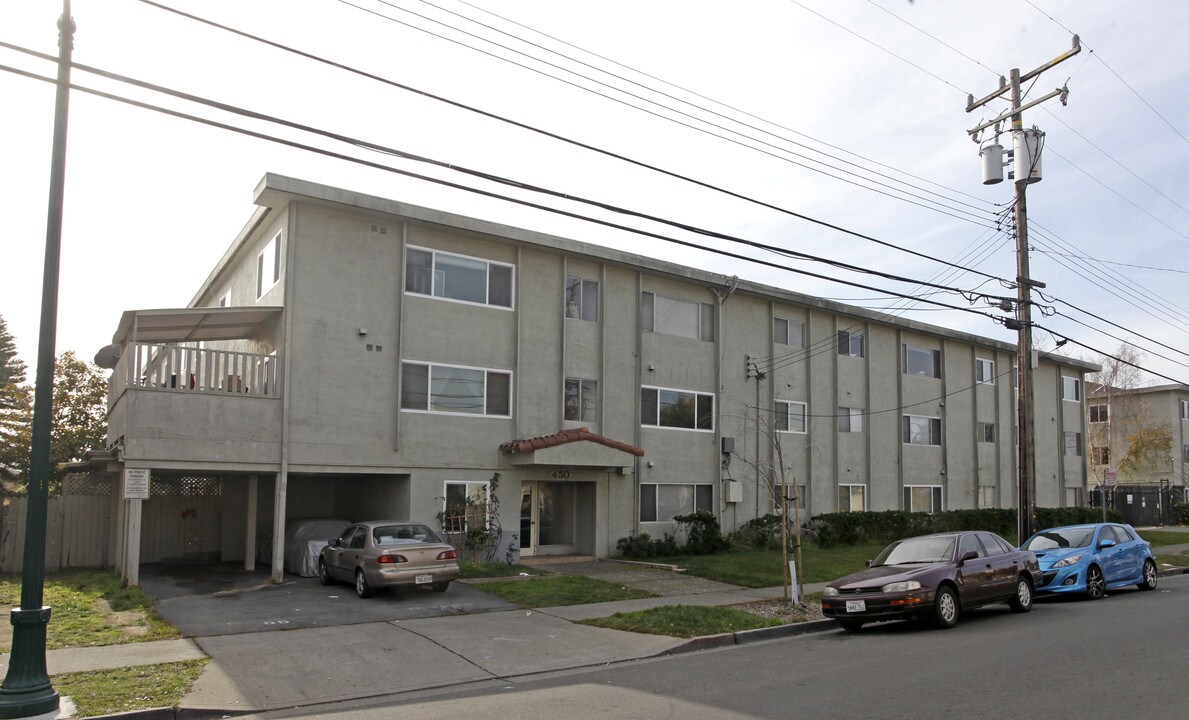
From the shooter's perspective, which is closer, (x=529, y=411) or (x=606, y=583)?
(x=606, y=583)

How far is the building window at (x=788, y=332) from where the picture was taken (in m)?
27.4

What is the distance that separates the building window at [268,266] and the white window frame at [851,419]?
1803 cm

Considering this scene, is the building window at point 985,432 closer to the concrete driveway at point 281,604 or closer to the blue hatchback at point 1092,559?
the blue hatchback at point 1092,559

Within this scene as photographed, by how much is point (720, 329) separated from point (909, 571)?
13.4 metres

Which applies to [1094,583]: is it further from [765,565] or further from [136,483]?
[136,483]

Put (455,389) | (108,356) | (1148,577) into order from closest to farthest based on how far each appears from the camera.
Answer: (1148,577), (108,356), (455,389)

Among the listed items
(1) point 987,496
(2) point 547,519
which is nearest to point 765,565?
(2) point 547,519

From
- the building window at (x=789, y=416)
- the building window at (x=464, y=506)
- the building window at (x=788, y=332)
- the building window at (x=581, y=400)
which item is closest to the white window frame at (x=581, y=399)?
the building window at (x=581, y=400)

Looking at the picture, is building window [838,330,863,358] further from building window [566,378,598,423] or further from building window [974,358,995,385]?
building window [566,378,598,423]

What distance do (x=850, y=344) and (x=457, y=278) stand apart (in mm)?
15106

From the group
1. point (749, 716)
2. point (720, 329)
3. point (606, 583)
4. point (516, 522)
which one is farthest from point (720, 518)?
point (749, 716)

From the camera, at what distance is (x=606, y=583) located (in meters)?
17.0

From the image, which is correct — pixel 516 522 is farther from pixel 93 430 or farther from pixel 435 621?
pixel 93 430

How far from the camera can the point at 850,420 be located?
96.1 feet
